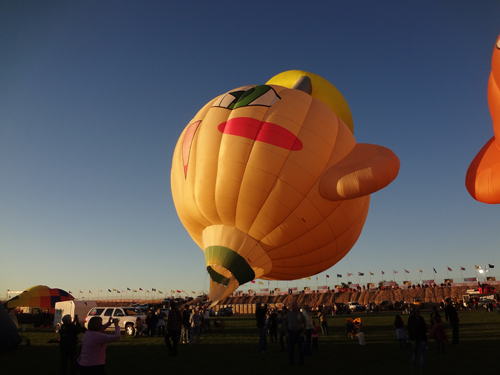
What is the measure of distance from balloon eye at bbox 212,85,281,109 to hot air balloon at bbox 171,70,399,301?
0.04m

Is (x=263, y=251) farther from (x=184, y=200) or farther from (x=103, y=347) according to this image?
(x=103, y=347)

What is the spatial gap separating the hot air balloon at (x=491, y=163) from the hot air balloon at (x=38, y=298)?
40.5m

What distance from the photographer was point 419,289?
55.6 meters

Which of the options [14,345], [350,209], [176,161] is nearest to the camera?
[14,345]

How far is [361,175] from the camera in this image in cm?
1282

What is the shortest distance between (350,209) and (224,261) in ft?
17.5

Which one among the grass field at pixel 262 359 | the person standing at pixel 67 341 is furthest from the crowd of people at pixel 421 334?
the person standing at pixel 67 341

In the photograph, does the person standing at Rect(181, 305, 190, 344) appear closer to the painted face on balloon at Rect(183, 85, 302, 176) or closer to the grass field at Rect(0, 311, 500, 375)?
→ the grass field at Rect(0, 311, 500, 375)

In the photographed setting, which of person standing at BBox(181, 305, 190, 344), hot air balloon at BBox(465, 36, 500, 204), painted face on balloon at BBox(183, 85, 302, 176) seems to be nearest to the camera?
hot air balloon at BBox(465, 36, 500, 204)

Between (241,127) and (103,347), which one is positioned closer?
(103,347)

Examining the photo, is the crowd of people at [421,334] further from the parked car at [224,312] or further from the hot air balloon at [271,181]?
the parked car at [224,312]

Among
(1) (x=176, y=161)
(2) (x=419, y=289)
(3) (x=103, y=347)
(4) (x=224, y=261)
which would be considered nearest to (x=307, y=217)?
(4) (x=224, y=261)

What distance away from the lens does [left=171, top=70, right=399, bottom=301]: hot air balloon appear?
13.7 meters

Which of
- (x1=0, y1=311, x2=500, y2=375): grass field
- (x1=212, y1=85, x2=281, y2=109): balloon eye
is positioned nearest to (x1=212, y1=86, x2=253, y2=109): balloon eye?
(x1=212, y1=85, x2=281, y2=109): balloon eye
